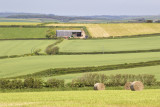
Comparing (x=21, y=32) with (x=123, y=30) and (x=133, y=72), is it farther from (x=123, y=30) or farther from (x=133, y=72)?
(x=133, y=72)

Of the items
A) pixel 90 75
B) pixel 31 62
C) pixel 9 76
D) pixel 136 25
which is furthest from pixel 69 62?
pixel 136 25

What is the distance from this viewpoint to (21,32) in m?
108

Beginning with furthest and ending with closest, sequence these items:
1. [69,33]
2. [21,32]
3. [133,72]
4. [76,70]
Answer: [69,33] < [21,32] < [76,70] < [133,72]

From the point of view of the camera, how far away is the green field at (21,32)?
10208 centimetres

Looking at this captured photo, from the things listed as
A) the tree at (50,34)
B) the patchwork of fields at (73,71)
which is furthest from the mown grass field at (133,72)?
the tree at (50,34)

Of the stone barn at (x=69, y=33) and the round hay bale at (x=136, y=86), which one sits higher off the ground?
the round hay bale at (x=136, y=86)

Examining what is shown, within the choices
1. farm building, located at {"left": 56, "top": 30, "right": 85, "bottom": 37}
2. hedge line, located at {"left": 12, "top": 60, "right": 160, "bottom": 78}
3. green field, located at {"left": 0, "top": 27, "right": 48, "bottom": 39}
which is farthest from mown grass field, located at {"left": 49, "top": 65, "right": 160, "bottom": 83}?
farm building, located at {"left": 56, "top": 30, "right": 85, "bottom": 37}

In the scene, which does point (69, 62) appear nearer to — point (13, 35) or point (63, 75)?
point (63, 75)

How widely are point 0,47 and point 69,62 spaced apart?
98.1 feet

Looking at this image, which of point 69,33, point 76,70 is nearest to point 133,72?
point 76,70

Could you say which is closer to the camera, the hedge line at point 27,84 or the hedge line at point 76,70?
the hedge line at point 27,84

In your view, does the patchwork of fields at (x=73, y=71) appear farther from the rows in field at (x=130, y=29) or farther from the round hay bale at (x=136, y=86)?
the rows in field at (x=130, y=29)

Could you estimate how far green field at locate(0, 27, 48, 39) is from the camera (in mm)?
102081

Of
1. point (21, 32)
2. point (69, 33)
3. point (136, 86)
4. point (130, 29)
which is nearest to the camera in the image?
point (136, 86)
